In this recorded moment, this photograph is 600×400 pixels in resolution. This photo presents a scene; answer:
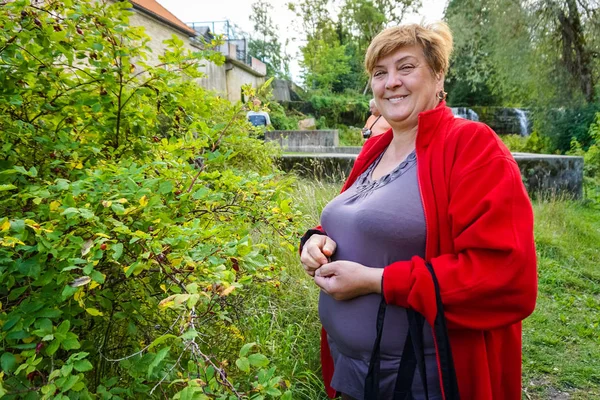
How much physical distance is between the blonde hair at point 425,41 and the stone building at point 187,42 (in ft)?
45.9

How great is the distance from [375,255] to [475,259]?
1.14 ft

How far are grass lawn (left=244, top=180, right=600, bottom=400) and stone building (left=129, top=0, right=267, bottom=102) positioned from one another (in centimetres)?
1127

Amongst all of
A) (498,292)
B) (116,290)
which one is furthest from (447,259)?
(116,290)

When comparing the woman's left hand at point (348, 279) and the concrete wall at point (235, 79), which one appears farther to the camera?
the concrete wall at point (235, 79)

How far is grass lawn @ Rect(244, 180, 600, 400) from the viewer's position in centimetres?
297

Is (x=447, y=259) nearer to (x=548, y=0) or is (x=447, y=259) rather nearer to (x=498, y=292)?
(x=498, y=292)

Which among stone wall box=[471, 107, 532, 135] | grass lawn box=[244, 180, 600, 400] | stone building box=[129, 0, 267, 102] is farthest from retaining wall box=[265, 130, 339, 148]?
stone wall box=[471, 107, 532, 135]

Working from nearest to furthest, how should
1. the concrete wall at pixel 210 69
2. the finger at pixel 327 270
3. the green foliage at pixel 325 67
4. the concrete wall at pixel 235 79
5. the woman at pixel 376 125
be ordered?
the finger at pixel 327 270
the woman at pixel 376 125
the concrete wall at pixel 210 69
the concrete wall at pixel 235 79
the green foliage at pixel 325 67

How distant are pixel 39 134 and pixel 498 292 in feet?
5.96

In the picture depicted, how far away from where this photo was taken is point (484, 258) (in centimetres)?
135

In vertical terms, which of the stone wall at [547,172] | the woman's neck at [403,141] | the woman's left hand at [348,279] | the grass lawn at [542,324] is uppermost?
the woman's neck at [403,141]

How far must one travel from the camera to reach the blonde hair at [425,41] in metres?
1.67

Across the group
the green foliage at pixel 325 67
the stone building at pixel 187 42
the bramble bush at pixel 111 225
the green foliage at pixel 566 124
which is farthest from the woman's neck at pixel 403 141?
the green foliage at pixel 325 67

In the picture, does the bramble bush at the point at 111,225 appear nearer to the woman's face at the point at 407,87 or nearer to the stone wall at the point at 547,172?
the woman's face at the point at 407,87
